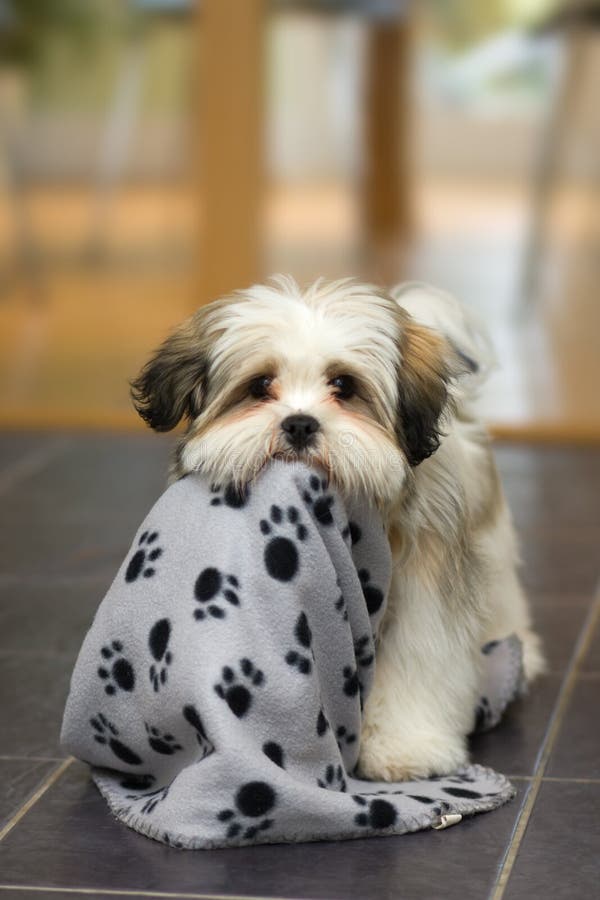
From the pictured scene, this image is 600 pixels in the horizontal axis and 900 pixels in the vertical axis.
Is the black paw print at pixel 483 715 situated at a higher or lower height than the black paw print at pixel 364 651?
lower

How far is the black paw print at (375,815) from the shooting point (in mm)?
2014

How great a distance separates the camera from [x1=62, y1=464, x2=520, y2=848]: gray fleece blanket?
197 centimetres

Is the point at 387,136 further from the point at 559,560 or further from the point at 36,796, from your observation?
the point at 36,796

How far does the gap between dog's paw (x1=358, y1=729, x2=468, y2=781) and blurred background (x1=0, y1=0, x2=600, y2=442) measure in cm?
221

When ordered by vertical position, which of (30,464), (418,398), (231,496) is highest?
(418,398)

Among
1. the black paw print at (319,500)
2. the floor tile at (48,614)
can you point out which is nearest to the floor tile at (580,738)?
the black paw print at (319,500)

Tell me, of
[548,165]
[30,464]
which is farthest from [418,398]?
[548,165]

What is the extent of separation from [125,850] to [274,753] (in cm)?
22

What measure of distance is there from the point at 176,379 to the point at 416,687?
52 centimetres

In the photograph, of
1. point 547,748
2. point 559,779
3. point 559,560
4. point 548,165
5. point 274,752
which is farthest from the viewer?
point 548,165

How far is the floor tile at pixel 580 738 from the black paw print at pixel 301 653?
44 cm

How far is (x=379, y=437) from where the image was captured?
80.4 inches

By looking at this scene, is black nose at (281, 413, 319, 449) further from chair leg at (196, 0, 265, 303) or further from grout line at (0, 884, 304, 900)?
chair leg at (196, 0, 265, 303)

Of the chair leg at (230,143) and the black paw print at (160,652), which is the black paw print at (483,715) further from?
the chair leg at (230,143)
